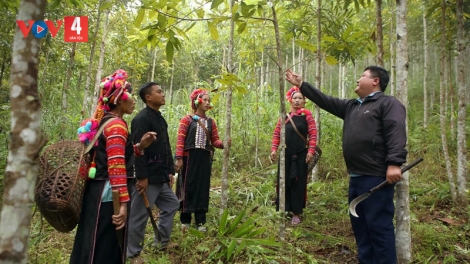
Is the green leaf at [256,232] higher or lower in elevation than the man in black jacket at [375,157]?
lower

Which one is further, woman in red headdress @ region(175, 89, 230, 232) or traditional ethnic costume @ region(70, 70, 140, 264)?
woman in red headdress @ region(175, 89, 230, 232)

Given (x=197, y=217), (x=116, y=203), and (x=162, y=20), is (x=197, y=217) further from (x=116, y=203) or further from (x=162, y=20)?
(x=162, y=20)

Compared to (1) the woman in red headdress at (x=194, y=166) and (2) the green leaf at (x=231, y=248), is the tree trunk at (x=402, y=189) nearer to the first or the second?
(2) the green leaf at (x=231, y=248)

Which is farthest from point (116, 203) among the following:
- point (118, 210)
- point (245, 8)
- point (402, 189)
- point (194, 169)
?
point (402, 189)

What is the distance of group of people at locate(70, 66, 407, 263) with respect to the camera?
2244 mm

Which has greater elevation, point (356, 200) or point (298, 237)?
point (356, 200)

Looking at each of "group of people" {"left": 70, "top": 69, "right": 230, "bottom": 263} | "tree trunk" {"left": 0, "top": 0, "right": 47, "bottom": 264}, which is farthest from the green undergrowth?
"tree trunk" {"left": 0, "top": 0, "right": 47, "bottom": 264}

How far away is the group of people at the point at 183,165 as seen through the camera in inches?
88.4

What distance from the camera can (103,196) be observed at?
7.37 ft

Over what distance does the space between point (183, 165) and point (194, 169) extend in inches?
6.6

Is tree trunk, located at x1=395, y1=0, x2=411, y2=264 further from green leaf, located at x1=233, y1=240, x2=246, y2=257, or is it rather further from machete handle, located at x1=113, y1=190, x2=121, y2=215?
machete handle, located at x1=113, y1=190, x2=121, y2=215

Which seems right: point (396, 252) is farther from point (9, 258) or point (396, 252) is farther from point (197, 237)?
point (9, 258)

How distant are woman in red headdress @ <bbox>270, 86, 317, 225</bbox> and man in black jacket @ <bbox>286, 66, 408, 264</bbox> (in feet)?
4.81

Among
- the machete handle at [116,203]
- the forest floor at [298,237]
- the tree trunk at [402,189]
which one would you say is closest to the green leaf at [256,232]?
the forest floor at [298,237]
